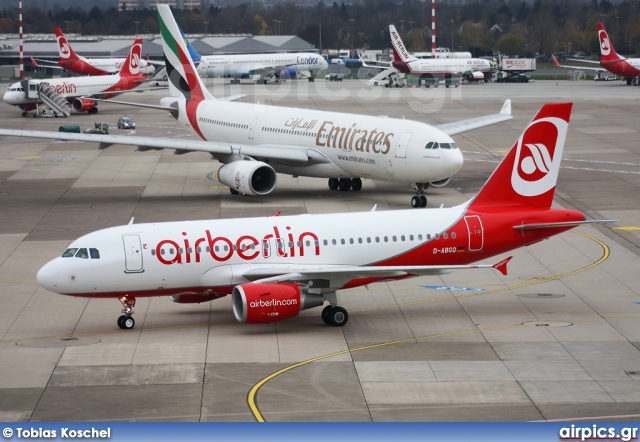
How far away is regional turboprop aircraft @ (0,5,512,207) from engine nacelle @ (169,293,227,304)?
2012 centimetres

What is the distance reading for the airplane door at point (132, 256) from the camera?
3131 cm

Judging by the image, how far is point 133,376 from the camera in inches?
1087

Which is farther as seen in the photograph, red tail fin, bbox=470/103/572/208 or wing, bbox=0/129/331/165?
wing, bbox=0/129/331/165

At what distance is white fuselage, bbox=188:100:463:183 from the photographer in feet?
168

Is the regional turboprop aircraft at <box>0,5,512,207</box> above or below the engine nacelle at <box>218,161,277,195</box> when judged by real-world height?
above

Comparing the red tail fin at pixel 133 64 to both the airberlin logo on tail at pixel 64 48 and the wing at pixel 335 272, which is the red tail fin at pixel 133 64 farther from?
the wing at pixel 335 272

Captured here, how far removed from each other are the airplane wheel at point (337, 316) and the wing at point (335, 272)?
0.72 m

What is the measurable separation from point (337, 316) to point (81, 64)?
118 meters

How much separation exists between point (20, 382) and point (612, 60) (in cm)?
12328

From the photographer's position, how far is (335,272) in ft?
103

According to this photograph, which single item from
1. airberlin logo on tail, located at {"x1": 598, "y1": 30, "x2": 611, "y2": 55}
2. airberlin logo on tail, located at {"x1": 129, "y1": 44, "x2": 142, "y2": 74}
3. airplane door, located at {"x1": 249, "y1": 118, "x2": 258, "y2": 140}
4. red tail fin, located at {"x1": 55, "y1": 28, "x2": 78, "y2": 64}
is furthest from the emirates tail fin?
airplane door, located at {"x1": 249, "y1": 118, "x2": 258, "y2": 140}

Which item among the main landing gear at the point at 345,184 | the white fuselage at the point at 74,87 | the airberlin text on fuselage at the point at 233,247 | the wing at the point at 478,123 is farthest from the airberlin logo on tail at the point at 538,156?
the white fuselage at the point at 74,87

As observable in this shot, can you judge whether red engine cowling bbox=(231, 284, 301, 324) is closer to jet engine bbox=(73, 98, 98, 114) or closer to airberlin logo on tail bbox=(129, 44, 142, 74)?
jet engine bbox=(73, 98, 98, 114)

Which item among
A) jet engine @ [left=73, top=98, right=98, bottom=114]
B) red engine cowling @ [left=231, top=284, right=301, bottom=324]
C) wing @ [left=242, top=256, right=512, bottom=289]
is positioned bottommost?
jet engine @ [left=73, top=98, right=98, bottom=114]
